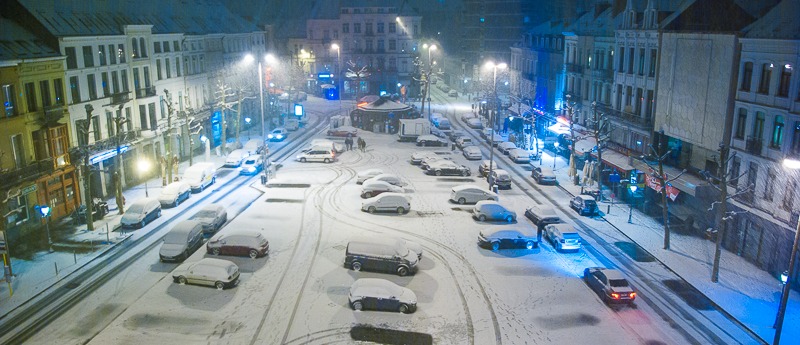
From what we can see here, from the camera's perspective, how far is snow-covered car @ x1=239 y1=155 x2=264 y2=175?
5414 centimetres

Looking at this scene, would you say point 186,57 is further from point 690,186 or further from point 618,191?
point 690,186

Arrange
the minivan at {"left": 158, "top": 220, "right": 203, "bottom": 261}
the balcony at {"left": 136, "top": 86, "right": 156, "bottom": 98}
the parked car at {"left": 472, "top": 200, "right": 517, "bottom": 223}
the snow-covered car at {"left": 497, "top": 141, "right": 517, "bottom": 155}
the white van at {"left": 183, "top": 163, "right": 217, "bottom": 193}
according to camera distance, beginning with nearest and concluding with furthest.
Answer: the minivan at {"left": 158, "top": 220, "right": 203, "bottom": 261} → the parked car at {"left": 472, "top": 200, "right": 517, "bottom": 223} → the white van at {"left": 183, "top": 163, "right": 217, "bottom": 193} → the balcony at {"left": 136, "top": 86, "right": 156, "bottom": 98} → the snow-covered car at {"left": 497, "top": 141, "right": 517, "bottom": 155}

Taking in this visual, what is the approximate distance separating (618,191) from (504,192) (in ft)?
30.0

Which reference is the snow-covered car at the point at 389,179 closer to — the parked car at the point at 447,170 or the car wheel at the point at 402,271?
the parked car at the point at 447,170

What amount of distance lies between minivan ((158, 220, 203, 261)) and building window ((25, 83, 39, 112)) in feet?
44.8

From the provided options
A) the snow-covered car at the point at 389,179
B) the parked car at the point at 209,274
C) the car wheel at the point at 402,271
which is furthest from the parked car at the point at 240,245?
the snow-covered car at the point at 389,179

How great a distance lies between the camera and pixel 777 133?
32.5 metres

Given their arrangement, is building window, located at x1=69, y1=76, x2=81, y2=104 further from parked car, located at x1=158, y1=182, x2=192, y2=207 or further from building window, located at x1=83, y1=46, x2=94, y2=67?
parked car, located at x1=158, y1=182, x2=192, y2=207

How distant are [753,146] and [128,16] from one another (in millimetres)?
49410

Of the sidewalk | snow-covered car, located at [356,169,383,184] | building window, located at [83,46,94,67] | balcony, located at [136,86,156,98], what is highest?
building window, located at [83,46,94,67]

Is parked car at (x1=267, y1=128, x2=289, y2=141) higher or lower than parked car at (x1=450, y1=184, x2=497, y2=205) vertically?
higher

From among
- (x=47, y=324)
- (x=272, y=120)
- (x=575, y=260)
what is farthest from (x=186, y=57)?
(x=575, y=260)

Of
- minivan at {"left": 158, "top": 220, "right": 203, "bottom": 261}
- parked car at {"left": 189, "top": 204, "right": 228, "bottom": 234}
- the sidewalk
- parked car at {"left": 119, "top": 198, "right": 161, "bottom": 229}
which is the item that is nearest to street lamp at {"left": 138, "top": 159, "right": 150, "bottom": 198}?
parked car at {"left": 119, "top": 198, "right": 161, "bottom": 229}

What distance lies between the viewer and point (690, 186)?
125 feet
